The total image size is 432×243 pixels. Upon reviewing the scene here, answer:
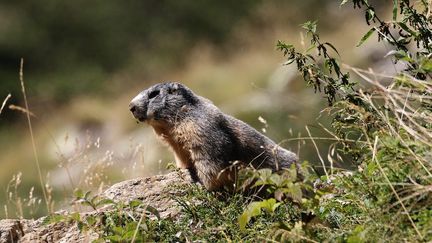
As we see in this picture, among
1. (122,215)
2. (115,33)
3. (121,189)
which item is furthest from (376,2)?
(122,215)

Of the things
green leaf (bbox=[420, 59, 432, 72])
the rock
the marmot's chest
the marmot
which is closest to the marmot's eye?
the marmot

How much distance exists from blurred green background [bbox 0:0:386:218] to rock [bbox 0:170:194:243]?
50.6 feet

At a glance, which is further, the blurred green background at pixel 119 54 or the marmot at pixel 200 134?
the blurred green background at pixel 119 54

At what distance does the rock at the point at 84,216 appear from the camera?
19.5 ft

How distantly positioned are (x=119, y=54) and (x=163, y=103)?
25852 millimetres

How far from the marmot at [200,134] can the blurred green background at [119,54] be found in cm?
1410

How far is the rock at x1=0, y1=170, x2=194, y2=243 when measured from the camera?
5.93 meters

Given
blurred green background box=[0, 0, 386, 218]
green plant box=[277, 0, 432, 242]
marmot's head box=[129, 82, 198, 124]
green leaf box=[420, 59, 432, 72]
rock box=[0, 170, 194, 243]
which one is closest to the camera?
green plant box=[277, 0, 432, 242]

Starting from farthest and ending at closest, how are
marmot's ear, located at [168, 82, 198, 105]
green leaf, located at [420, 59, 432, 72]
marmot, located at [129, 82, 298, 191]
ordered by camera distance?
marmot's ear, located at [168, 82, 198, 105]
marmot, located at [129, 82, 298, 191]
green leaf, located at [420, 59, 432, 72]

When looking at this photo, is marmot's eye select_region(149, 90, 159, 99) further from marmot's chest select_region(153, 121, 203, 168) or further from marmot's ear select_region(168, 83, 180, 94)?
marmot's chest select_region(153, 121, 203, 168)

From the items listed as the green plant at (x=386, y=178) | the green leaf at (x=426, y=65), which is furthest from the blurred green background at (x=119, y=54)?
the green leaf at (x=426, y=65)

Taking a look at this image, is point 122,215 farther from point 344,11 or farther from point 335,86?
point 344,11

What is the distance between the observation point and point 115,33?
34.7 meters

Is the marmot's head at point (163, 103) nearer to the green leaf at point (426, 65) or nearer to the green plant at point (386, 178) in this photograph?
the green plant at point (386, 178)
